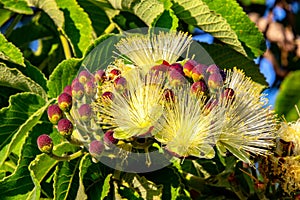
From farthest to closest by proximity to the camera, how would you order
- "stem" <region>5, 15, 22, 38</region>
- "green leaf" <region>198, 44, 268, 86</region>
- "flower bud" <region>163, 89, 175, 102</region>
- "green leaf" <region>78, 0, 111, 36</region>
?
1. "stem" <region>5, 15, 22, 38</region>
2. "green leaf" <region>78, 0, 111, 36</region>
3. "green leaf" <region>198, 44, 268, 86</region>
4. "flower bud" <region>163, 89, 175, 102</region>

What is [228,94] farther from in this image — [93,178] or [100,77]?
[93,178]

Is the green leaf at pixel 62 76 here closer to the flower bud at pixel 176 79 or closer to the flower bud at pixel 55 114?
the flower bud at pixel 55 114

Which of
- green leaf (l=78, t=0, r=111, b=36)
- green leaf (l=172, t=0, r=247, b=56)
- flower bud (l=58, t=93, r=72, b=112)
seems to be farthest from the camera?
green leaf (l=78, t=0, r=111, b=36)

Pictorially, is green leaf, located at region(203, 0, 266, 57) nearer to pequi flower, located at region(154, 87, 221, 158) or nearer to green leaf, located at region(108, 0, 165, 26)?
green leaf, located at region(108, 0, 165, 26)

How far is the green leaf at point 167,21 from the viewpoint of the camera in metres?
1.33

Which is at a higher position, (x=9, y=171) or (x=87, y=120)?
(x=87, y=120)

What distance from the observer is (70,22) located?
1.52 m

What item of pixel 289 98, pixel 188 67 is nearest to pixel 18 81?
pixel 188 67

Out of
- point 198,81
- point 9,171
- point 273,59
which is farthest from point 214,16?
point 273,59

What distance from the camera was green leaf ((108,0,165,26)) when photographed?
1.34 m

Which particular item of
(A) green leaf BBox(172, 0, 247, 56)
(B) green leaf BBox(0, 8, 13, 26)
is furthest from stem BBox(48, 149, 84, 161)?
(B) green leaf BBox(0, 8, 13, 26)

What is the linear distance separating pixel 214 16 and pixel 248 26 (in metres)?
0.15

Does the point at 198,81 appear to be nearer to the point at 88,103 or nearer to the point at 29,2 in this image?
the point at 88,103

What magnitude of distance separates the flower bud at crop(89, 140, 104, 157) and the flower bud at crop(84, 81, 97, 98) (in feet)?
0.29
